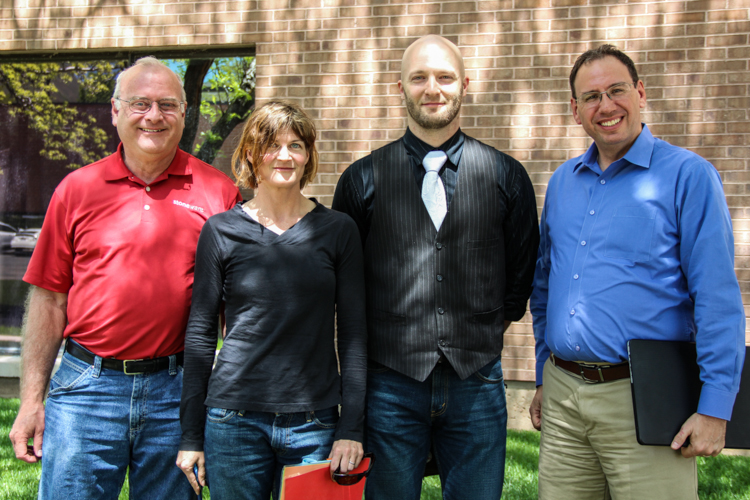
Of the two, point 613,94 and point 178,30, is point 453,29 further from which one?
point 613,94

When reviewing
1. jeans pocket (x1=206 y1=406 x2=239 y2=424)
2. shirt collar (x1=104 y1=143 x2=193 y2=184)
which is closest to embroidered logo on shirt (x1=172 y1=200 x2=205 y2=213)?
shirt collar (x1=104 y1=143 x2=193 y2=184)

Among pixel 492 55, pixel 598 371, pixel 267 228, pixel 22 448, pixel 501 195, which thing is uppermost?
pixel 492 55

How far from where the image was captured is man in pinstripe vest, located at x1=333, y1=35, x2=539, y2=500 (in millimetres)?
2314

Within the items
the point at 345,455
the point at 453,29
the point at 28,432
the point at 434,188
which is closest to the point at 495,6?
the point at 453,29

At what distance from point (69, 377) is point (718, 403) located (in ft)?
7.80

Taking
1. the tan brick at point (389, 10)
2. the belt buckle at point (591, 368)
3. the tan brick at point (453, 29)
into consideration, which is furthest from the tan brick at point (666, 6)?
the belt buckle at point (591, 368)

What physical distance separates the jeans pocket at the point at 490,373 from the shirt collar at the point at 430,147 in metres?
0.83

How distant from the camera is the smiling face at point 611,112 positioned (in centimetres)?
237

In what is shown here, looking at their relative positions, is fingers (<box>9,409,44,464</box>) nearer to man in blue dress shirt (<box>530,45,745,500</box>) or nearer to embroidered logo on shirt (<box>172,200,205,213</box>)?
embroidered logo on shirt (<box>172,200,205,213</box>)

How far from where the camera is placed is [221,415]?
2051 mm

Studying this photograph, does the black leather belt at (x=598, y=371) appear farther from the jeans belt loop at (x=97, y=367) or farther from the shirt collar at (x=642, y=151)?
the jeans belt loop at (x=97, y=367)

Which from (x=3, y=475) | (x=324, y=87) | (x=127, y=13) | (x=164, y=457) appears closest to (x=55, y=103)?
(x=127, y=13)

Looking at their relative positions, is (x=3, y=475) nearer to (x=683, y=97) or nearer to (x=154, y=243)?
(x=154, y=243)

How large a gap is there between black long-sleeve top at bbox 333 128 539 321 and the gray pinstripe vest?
5cm
